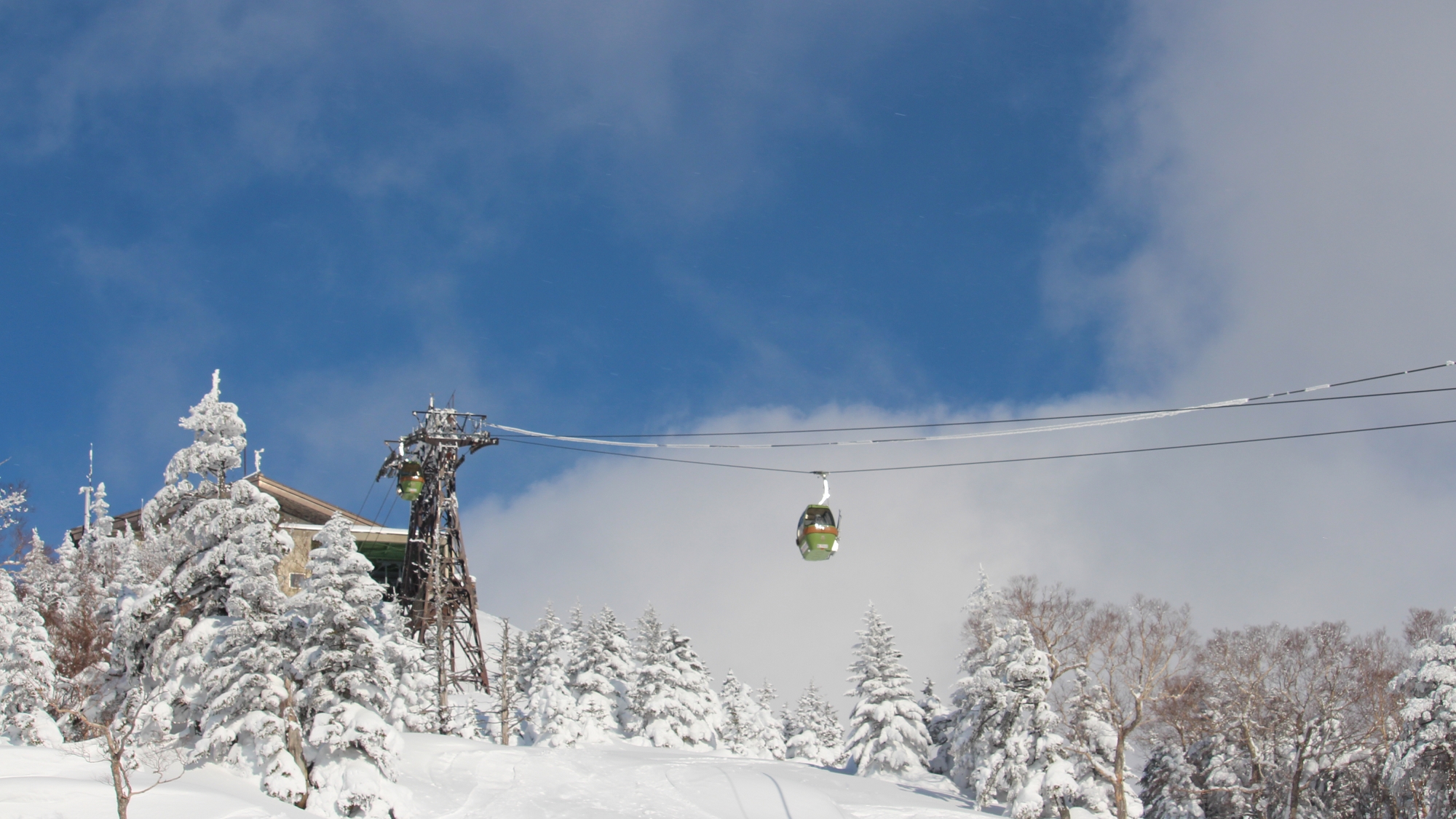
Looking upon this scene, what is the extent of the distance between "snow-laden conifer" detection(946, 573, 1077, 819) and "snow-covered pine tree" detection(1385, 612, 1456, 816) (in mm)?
11584

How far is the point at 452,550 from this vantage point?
5553cm

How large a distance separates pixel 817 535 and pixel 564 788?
994 inches

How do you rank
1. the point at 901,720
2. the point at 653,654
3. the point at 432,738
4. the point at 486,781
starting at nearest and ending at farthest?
the point at 486,781 → the point at 432,738 → the point at 901,720 → the point at 653,654

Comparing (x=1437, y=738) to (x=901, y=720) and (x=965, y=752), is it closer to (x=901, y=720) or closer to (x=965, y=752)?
(x=965, y=752)

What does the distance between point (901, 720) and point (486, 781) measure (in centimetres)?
2111

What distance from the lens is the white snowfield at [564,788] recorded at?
2258 cm

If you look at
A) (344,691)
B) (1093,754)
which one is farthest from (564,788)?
(1093,754)

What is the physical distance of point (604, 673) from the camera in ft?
203

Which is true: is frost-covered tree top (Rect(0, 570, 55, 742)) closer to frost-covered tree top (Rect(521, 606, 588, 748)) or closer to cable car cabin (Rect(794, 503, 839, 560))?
frost-covered tree top (Rect(521, 606, 588, 748))

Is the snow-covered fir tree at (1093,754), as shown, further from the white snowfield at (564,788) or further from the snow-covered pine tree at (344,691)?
the snow-covered pine tree at (344,691)

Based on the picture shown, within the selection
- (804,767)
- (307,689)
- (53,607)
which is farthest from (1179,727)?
(53,607)

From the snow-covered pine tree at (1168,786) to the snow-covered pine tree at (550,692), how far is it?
30601 millimetres

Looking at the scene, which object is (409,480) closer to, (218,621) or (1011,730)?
(218,621)

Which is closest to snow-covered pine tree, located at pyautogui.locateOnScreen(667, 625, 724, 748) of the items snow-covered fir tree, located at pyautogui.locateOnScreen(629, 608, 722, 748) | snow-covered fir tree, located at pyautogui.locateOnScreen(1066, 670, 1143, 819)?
snow-covered fir tree, located at pyautogui.locateOnScreen(629, 608, 722, 748)
